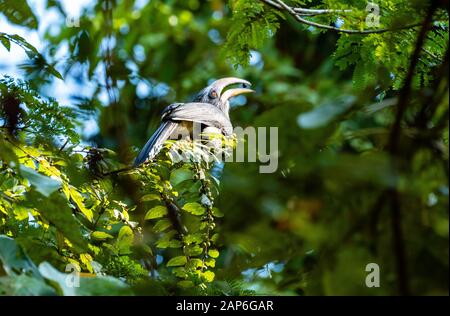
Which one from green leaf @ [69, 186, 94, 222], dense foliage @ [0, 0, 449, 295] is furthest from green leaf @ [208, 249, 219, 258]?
green leaf @ [69, 186, 94, 222]

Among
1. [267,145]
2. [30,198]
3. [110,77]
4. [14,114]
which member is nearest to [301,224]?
[267,145]

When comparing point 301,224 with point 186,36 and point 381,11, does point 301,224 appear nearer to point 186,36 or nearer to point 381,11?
point 381,11

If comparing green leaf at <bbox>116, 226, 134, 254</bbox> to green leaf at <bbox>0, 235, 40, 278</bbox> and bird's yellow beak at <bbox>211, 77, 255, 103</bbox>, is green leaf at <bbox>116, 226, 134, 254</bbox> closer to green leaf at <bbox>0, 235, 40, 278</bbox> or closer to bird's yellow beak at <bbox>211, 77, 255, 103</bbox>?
green leaf at <bbox>0, 235, 40, 278</bbox>

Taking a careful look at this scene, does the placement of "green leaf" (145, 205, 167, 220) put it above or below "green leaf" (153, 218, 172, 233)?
above

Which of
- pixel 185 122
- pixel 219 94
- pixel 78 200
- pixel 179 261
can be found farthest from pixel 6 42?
pixel 219 94

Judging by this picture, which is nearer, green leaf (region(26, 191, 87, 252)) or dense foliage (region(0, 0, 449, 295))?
dense foliage (region(0, 0, 449, 295))

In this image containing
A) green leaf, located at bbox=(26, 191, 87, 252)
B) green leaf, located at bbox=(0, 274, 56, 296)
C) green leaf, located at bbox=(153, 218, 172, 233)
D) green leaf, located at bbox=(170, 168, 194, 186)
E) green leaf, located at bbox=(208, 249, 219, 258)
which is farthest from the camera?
green leaf, located at bbox=(170, 168, 194, 186)

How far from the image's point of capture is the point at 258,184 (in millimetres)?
862

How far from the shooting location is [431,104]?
94cm

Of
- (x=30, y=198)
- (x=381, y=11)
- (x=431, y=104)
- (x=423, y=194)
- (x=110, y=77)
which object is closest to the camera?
(x=423, y=194)

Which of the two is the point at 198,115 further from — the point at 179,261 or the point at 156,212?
the point at 179,261

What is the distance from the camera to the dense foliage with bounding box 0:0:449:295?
0.84m

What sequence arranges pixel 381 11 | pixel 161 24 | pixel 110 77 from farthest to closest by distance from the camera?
pixel 161 24, pixel 381 11, pixel 110 77

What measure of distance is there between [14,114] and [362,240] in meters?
1.49
